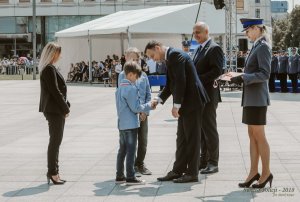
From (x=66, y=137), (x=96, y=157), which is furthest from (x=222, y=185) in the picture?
(x=66, y=137)

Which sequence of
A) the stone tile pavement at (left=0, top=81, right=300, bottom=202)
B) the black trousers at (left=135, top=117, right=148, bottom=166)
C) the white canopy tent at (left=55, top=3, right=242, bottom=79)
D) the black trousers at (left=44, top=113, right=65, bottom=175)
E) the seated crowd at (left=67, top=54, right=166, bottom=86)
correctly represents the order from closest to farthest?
1. the stone tile pavement at (left=0, top=81, right=300, bottom=202)
2. the black trousers at (left=44, top=113, right=65, bottom=175)
3. the black trousers at (left=135, top=117, right=148, bottom=166)
4. the white canopy tent at (left=55, top=3, right=242, bottom=79)
5. the seated crowd at (left=67, top=54, right=166, bottom=86)

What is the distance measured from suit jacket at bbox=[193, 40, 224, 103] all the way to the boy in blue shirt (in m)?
0.96

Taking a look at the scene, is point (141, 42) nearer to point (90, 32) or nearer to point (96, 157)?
point (90, 32)

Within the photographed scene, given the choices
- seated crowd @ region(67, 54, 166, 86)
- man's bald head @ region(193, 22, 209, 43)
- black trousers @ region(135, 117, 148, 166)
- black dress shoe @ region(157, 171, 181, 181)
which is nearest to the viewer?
black dress shoe @ region(157, 171, 181, 181)

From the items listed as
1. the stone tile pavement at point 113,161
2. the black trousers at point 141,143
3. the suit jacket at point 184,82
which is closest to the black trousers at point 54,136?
the stone tile pavement at point 113,161

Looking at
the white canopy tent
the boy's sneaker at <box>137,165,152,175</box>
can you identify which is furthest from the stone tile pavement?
the white canopy tent

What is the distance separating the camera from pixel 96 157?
31.7 feet

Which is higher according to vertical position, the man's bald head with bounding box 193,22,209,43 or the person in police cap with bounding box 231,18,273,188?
the man's bald head with bounding box 193,22,209,43

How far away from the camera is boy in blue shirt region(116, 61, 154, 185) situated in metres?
7.51

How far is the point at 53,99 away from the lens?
24.7ft

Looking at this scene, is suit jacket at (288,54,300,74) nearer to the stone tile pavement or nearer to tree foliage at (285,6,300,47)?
the stone tile pavement

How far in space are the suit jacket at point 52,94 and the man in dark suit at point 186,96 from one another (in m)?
1.10

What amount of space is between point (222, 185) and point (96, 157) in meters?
2.79

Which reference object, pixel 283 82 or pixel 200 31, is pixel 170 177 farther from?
pixel 283 82
